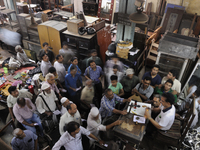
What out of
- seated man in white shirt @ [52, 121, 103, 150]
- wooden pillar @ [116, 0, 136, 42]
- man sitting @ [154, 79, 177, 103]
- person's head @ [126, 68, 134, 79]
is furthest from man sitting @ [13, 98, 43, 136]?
wooden pillar @ [116, 0, 136, 42]

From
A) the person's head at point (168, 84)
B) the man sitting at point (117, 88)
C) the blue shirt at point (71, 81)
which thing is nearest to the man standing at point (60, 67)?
the blue shirt at point (71, 81)

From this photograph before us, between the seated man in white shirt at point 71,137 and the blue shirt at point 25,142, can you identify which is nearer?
the seated man in white shirt at point 71,137

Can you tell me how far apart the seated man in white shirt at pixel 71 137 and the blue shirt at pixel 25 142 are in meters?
0.81

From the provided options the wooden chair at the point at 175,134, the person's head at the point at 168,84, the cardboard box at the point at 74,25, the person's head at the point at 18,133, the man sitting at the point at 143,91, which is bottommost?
the wooden chair at the point at 175,134

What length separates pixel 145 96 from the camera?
3.99m

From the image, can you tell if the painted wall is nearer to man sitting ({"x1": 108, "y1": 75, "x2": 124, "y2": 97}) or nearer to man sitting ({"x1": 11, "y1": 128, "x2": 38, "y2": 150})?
man sitting ({"x1": 108, "y1": 75, "x2": 124, "y2": 97})

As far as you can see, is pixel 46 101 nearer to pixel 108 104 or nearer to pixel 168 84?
pixel 108 104

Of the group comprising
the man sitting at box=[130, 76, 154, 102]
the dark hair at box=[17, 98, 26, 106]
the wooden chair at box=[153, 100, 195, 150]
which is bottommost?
the wooden chair at box=[153, 100, 195, 150]

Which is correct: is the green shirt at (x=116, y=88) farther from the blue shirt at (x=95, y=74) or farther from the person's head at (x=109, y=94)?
the blue shirt at (x=95, y=74)

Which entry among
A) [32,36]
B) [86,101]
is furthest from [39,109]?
[32,36]

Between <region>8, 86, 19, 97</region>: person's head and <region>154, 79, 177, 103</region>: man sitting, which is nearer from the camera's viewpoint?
<region>8, 86, 19, 97</region>: person's head

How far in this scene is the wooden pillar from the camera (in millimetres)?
5152

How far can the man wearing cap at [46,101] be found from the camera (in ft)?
11.8

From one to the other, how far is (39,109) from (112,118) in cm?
173
